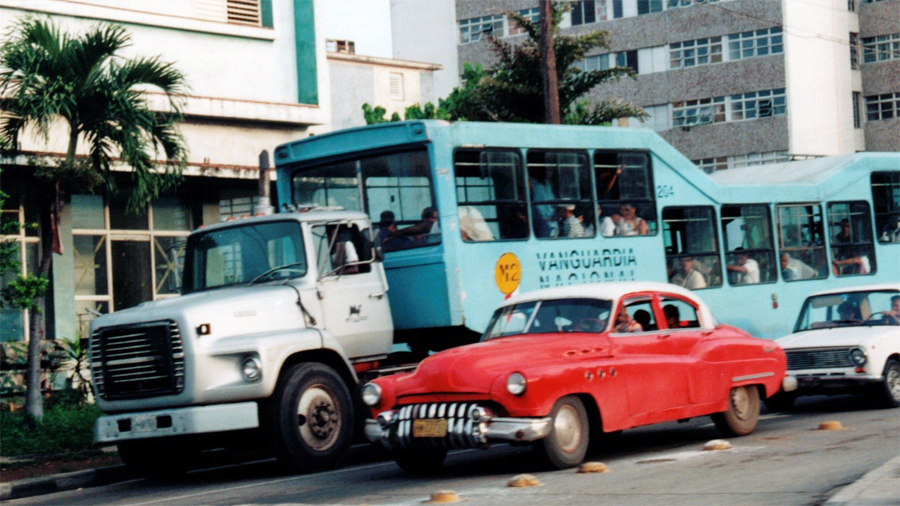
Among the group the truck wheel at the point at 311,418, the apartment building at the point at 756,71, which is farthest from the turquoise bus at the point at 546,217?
the apartment building at the point at 756,71

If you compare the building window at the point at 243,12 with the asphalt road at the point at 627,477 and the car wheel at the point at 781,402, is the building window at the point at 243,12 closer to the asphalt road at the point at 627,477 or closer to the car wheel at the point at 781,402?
the asphalt road at the point at 627,477

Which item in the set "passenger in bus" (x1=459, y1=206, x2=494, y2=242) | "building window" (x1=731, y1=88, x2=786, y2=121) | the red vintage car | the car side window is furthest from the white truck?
"building window" (x1=731, y1=88, x2=786, y2=121)

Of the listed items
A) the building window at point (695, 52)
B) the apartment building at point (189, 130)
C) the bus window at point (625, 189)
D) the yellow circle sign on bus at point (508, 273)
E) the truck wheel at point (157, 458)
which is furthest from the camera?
the building window at point (695, 52)

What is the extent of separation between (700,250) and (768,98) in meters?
40.0

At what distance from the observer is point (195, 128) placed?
75.6ft

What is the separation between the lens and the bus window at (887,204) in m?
22.0

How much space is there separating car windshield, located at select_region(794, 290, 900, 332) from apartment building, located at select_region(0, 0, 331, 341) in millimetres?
9054

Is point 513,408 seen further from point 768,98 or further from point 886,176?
point 768,98

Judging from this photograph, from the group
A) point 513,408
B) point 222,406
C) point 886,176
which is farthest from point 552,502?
point 886,176

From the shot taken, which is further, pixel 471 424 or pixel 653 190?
pixel 653 190

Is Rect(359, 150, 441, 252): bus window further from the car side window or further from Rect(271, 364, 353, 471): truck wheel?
the car side window

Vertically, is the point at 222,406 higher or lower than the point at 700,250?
lower

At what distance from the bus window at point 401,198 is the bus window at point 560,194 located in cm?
156

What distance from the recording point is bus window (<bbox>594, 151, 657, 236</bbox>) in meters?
16.7
